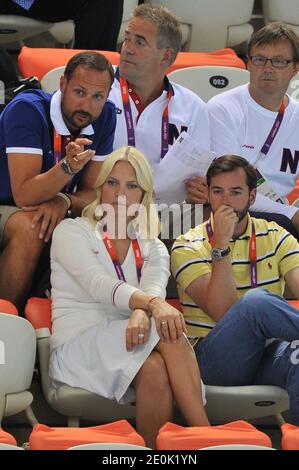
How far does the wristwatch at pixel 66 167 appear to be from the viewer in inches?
125

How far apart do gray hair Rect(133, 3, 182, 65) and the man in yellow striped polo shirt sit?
0.77 meters

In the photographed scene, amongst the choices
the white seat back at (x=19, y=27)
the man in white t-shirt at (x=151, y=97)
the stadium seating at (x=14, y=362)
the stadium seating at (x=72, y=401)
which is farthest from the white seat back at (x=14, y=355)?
the white seat back at (x=19, y=27)

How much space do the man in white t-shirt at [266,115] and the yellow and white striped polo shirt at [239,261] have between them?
22.7 inches

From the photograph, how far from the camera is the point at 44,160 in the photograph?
3.39m

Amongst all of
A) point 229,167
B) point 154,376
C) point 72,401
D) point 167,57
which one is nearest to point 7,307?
point 72,401

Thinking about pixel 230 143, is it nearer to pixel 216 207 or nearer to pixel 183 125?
pixel 183 125

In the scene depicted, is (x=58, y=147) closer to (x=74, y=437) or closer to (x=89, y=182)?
(x=89, y=182)

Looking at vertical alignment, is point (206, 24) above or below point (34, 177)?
above

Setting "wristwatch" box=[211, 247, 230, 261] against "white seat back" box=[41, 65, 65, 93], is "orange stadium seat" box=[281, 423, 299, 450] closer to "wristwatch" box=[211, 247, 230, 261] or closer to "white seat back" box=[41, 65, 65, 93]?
"wristwatch" box=[211, 247, 230, 261]

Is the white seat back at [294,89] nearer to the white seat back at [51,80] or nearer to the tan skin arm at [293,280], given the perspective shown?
the white seat back at [51,80]

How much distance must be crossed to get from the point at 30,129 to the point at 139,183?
0.37m

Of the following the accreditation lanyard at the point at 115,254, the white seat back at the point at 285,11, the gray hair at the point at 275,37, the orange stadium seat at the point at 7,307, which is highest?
the gray hair at the point at 275,37

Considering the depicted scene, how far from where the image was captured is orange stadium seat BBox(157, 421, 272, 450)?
103 inches

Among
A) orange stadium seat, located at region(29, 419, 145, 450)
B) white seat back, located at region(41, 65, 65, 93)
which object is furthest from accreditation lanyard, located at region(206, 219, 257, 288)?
white seat back, located at region(41, 65, 65, 93)
